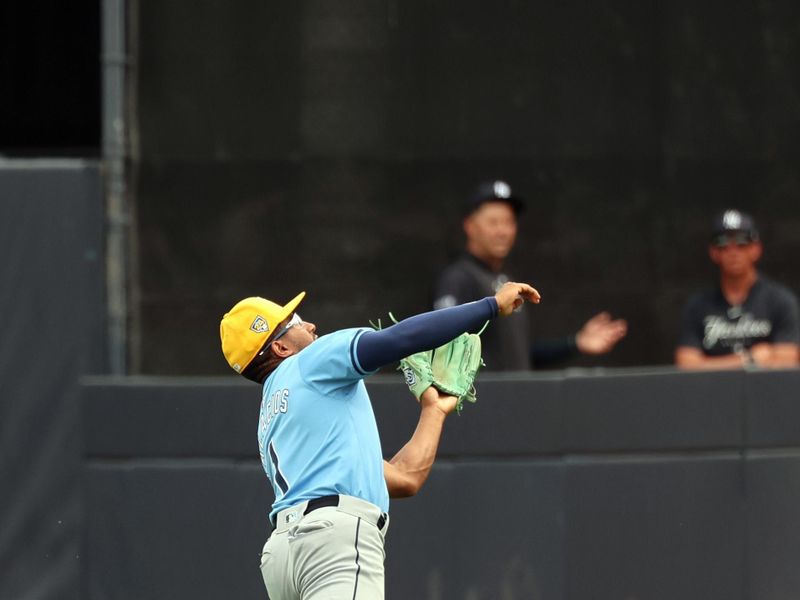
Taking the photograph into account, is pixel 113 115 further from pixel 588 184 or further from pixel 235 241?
pixel 588 184

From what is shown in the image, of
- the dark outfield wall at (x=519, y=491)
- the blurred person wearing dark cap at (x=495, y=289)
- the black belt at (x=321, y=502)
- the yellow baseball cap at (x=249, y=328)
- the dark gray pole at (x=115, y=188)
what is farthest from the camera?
the blurred person wearing dark cap at (x=495, y=289)

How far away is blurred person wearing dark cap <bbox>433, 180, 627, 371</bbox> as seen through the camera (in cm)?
729

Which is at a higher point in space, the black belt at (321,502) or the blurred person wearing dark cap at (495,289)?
the blurred person wearing dark cap at (495,289)

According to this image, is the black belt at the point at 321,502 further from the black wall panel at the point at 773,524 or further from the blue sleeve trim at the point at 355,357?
the black wall panel at the point at 773,524

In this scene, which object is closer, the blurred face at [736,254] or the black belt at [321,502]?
the black belt at [321,502]

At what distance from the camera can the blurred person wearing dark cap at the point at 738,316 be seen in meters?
7.39

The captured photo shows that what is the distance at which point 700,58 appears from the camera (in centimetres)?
884

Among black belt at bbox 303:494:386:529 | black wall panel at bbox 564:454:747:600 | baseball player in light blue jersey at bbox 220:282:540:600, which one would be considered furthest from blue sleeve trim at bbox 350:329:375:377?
black wall panel at bbox 564:454:747:600

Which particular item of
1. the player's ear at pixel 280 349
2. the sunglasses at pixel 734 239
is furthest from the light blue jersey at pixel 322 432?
the sunglasses at pixel 734 239

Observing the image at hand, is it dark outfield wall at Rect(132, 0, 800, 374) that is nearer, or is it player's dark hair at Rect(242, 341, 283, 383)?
player's dark hair at Rect(242, 341, 283, 383)

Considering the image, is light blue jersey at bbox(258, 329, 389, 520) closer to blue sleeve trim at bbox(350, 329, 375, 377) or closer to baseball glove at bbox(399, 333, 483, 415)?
blue sleeve trim at bbox(350, 329, 375, 377)

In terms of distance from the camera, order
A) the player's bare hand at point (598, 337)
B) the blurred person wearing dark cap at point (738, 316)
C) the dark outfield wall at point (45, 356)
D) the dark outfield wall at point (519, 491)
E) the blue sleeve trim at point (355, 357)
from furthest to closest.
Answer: the player's bare hand at point (598, 337)
the blurred person wearing dark cap at point (738, 316)
the dark outfield wall at point (45, 356)
the dark outfield wall at point (519, 491)
the blue sleeve trim at point (355, 357)

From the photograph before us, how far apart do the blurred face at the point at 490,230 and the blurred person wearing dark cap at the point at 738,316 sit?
40.4 inches

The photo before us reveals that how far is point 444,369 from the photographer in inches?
189
